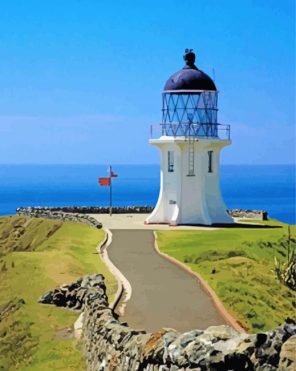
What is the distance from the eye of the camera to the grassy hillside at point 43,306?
685 inches

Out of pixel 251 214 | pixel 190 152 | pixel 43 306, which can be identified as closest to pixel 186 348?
pixel 43 306

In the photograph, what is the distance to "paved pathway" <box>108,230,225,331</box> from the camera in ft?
58.6

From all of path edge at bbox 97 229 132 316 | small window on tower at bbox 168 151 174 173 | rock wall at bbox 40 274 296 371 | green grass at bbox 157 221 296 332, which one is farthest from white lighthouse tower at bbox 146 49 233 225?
rock wall at bbox 40 274 296 371

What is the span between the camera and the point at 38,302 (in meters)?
21.6

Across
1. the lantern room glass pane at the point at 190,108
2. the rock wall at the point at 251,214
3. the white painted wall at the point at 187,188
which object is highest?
the lantern room glass pane at the point at 190,108

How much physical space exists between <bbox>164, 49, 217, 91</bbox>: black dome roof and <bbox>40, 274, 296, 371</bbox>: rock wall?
86.4 ft

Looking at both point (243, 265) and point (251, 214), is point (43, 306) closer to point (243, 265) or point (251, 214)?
point (243, 265)

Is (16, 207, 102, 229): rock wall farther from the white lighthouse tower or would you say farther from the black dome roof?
the black dome roof

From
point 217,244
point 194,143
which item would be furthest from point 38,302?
point 194,143

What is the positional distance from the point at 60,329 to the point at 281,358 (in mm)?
10451

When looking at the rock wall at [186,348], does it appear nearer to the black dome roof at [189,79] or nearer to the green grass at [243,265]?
the green grass at [243,265]

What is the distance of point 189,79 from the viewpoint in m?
41.5

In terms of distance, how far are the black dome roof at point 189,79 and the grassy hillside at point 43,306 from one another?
8949mm

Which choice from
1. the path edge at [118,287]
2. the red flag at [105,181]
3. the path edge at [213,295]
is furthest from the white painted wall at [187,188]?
the path edge at [213,295]
